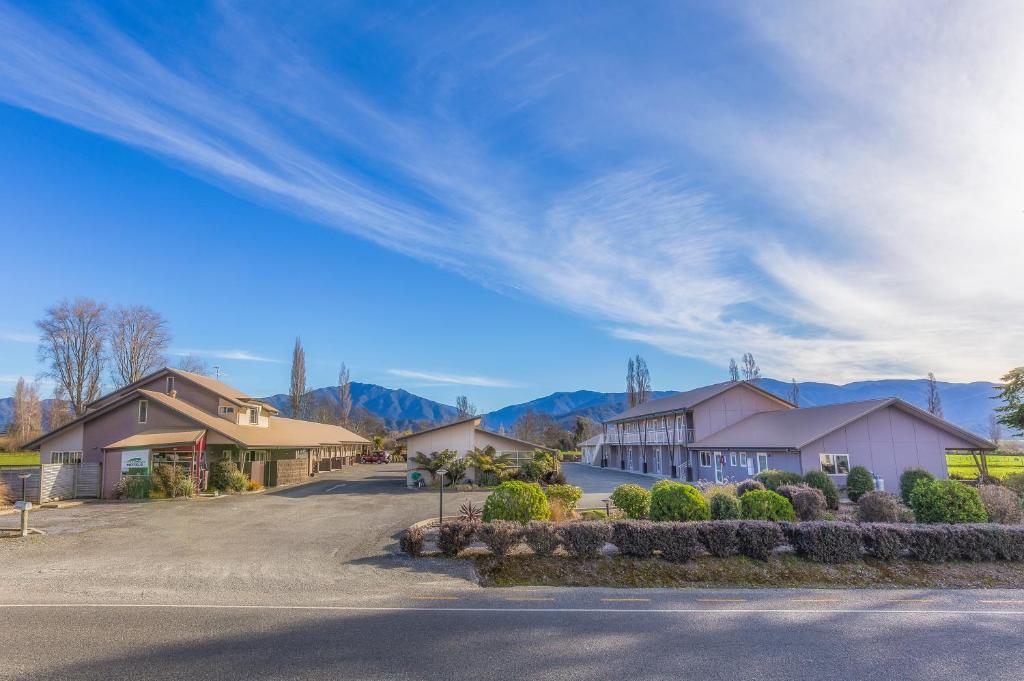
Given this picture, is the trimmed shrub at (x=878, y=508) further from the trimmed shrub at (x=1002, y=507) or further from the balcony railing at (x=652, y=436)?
the balcony railing at (x=652, y=436)

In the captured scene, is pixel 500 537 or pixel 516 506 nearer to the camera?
pixel 500 537

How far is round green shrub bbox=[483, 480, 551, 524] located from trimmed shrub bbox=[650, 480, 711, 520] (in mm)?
3410

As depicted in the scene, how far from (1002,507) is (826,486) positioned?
22.7 feet

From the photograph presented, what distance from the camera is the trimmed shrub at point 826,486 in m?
21.7

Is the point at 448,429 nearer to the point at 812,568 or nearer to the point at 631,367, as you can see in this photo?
the point at 812,568

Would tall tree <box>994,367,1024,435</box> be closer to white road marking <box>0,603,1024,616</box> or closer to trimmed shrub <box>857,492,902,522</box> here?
trimmed shrub <box>857,492,902,522</box>

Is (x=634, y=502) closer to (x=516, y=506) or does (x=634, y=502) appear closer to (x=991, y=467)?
(x=516, y=506)

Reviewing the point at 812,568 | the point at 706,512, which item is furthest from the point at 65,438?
the point at 812,568

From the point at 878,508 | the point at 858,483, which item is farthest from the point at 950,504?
the point at 858,483

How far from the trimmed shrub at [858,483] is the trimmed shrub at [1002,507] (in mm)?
7801

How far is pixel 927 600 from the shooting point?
1068cm

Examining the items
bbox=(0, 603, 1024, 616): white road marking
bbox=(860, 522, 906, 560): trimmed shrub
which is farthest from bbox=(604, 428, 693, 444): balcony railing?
bbox=(0, 603, 1024, 616): white road marking

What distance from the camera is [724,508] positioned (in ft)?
52.5

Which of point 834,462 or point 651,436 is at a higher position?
point 651,436
